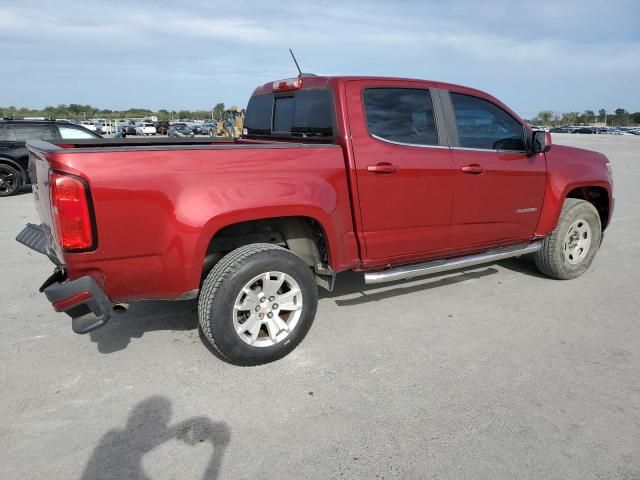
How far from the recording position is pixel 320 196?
3.17 metres

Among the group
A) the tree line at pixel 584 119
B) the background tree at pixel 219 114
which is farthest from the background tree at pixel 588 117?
the background tree at pixel 219 114

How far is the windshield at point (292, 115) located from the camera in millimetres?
3561

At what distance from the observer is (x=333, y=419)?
8.55ft

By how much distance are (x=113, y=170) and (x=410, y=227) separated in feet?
7.18

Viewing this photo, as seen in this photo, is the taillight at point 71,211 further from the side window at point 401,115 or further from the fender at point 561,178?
the fender at point 561,178

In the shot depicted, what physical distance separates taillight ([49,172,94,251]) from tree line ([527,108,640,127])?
92.6m

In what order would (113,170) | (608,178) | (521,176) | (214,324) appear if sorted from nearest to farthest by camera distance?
(113,170) → (214,324) → (521,176) → (608,178)

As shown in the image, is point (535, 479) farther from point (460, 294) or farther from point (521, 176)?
point (521, 176)

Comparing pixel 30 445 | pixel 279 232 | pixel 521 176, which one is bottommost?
pixel 30 445

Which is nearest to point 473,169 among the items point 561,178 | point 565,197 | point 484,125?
point 484,125

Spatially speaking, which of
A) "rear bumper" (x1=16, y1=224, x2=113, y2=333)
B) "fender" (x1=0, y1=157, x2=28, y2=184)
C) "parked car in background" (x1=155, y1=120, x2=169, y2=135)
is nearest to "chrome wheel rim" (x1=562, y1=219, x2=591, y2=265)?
"rear bumper" (x1=16, y1=224, x2=113, y2=333)

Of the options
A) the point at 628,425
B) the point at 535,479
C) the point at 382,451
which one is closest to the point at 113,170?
the point at 382,451

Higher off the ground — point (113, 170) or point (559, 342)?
point (113, 170)

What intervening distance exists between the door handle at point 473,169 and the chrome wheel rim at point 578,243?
5.20 feet
